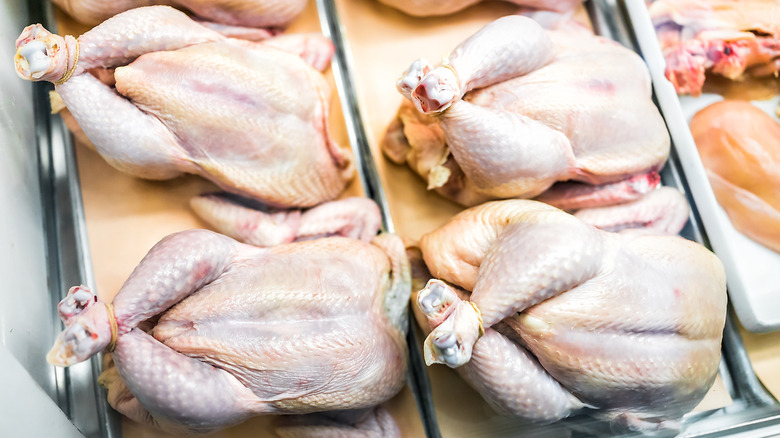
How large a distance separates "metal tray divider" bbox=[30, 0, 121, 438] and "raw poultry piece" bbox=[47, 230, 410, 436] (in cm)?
8

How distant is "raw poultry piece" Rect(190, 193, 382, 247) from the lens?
133 cm

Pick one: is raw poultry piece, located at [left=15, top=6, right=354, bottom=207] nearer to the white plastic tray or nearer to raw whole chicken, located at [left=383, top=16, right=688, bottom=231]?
raw whole chicken, located at [left=383, top=16, right=688, bottom=231]

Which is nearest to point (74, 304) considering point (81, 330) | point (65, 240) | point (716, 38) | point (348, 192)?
point (81, 330)

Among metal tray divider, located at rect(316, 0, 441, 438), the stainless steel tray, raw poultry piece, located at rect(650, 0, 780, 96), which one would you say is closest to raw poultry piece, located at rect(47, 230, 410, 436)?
metal tray divider, located at rect(316, 0, 441, 438)

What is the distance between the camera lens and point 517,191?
52.4 inches

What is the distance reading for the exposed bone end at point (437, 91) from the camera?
1.09 meters

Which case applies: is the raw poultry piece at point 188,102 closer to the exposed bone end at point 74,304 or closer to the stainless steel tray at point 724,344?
the stainless steel tray at point 724,344

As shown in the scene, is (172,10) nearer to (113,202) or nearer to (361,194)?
(113,202)

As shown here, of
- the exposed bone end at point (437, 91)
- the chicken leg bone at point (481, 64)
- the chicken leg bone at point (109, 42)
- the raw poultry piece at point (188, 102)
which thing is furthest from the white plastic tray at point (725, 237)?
the chicken leg bone at point (109, 42)

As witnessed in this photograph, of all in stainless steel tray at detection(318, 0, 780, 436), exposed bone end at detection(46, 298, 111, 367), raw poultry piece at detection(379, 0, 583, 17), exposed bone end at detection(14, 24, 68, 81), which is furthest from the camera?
raw poultry piece at detection(379, 0, 583, 17)

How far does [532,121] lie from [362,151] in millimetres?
480

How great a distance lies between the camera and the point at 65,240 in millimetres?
1355

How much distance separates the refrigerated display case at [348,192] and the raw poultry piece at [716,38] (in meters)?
0.09

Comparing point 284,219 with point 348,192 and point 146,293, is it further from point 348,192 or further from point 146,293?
point 146,293
